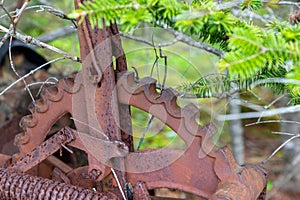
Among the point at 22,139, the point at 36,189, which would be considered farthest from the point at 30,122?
the point at 36,189

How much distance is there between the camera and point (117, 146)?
760 millimetres

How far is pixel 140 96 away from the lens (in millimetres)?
737

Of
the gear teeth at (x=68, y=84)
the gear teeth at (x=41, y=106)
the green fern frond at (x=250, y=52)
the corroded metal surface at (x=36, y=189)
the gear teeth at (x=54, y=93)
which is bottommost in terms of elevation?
the corroded metal surface at (x=36, y=189)

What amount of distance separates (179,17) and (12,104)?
3.34 ft

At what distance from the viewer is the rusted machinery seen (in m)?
0.71

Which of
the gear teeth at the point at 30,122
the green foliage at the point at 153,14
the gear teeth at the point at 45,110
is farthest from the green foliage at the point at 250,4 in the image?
the gear teeth at the point at 30,122

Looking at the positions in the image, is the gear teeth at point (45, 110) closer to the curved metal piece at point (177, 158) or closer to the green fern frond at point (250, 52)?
the curved metal piece at point (177, 158)

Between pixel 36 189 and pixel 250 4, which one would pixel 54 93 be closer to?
pixel 36 189

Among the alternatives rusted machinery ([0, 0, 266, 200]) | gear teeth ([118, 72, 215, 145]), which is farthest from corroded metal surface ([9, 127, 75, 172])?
gear teeth ([118, 72, 215, 145])

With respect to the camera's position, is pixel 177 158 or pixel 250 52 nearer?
pixel 250 52

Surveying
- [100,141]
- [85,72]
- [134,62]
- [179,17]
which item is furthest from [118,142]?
[134,62]

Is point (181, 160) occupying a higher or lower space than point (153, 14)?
lower

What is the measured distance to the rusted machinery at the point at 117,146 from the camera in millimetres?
712

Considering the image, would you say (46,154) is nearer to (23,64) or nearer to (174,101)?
(174,101)
